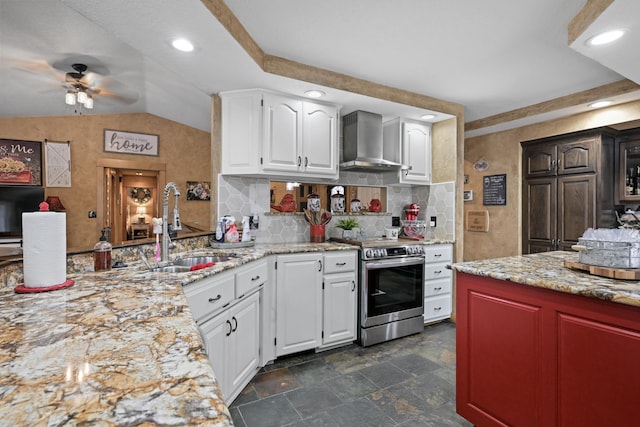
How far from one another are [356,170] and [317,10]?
183 centimetres

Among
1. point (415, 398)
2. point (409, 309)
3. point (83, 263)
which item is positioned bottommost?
point (415, 398)

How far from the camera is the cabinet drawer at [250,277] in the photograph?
1.92 meters

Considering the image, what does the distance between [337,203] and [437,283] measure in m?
1.36

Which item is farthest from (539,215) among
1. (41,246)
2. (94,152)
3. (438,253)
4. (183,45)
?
(94,152)

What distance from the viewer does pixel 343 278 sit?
2691 mm

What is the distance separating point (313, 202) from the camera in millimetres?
3256

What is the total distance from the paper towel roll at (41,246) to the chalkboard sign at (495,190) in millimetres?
4601

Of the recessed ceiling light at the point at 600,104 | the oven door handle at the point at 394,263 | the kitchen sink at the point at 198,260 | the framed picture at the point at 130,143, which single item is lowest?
the oven door handle at the point at 394,263

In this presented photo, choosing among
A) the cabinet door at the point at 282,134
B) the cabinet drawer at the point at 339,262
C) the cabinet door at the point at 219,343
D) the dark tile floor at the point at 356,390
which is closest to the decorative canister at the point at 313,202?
the cabinet door at the point at 282,134

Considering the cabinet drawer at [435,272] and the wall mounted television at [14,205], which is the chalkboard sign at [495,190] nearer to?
the cabinet drawer at [435,272]

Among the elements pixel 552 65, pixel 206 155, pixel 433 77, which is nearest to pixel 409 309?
pixel 433 77

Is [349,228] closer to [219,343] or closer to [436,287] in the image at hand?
[436,287]

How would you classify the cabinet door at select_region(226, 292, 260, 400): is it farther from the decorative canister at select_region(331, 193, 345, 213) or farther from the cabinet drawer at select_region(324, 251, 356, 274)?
the decorative canister at select_region(331, 193, 345, 213)

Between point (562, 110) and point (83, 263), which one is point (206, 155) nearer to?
point (83, 263)
